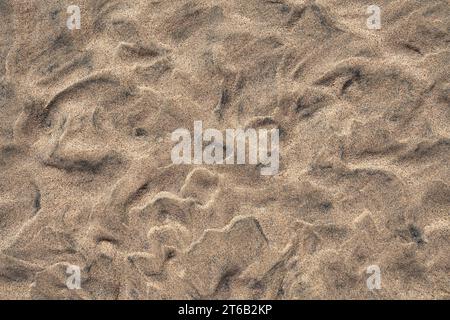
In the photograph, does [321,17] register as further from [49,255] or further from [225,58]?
[49,255]

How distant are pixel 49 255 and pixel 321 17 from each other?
1879 mm

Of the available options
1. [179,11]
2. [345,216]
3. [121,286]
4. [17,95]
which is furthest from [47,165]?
[345,216]

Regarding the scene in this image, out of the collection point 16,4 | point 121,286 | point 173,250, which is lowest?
point 121,286

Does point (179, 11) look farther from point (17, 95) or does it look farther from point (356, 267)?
point (356, 267)

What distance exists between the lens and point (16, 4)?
2438 millimetres

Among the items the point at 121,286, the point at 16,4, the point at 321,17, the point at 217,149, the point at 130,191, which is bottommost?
the point at 121,286

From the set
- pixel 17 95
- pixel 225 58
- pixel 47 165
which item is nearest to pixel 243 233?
pixel 225 58

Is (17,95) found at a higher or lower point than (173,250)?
higher

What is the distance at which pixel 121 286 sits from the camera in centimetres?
239

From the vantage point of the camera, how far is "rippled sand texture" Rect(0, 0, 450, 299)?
7.64 ft

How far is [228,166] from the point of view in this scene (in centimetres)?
236

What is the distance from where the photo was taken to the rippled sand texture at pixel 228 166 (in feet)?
7.64

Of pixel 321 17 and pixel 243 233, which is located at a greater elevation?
pixel 321 17

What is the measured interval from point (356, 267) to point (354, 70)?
101 cm
